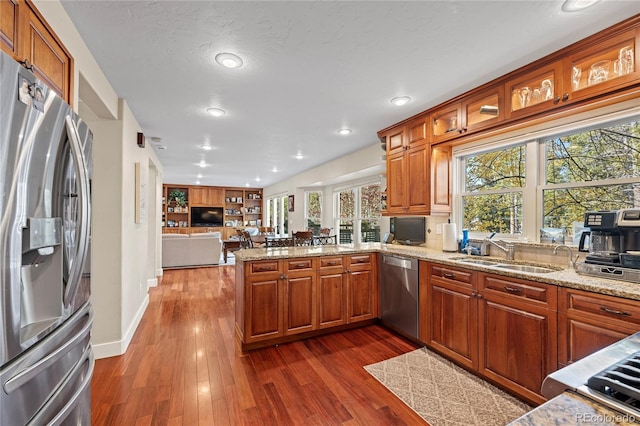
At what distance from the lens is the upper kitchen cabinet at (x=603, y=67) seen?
1694mm

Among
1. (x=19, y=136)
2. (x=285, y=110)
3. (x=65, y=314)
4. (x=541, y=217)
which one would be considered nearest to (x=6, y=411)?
(x=65, y=314)

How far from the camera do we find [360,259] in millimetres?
3219

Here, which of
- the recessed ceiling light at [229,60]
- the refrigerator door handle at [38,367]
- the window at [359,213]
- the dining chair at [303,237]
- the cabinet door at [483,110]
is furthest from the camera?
the window at [359,213]

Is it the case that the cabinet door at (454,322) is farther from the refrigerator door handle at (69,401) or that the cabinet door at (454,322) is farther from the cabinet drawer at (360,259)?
the refrigerator door handle at (69,401)

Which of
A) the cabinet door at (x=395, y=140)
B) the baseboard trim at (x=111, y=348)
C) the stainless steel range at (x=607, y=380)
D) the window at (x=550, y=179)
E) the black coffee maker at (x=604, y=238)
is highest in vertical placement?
the cabinet door at (x=395, y=140)

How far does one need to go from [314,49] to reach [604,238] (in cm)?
225

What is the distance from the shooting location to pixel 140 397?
199 cm

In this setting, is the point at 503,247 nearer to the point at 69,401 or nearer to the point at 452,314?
the point at 452,314

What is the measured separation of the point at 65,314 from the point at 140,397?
1.30 m

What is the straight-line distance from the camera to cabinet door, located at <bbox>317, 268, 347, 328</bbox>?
2975 millimetres

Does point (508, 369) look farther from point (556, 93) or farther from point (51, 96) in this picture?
Answer: point (51, 96)

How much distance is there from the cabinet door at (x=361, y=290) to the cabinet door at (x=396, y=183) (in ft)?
2.28

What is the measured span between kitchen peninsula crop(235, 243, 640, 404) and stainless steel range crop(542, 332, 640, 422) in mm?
1084

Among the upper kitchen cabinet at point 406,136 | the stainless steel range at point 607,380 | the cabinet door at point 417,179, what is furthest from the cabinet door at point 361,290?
the stainless steel range at point 607,380
